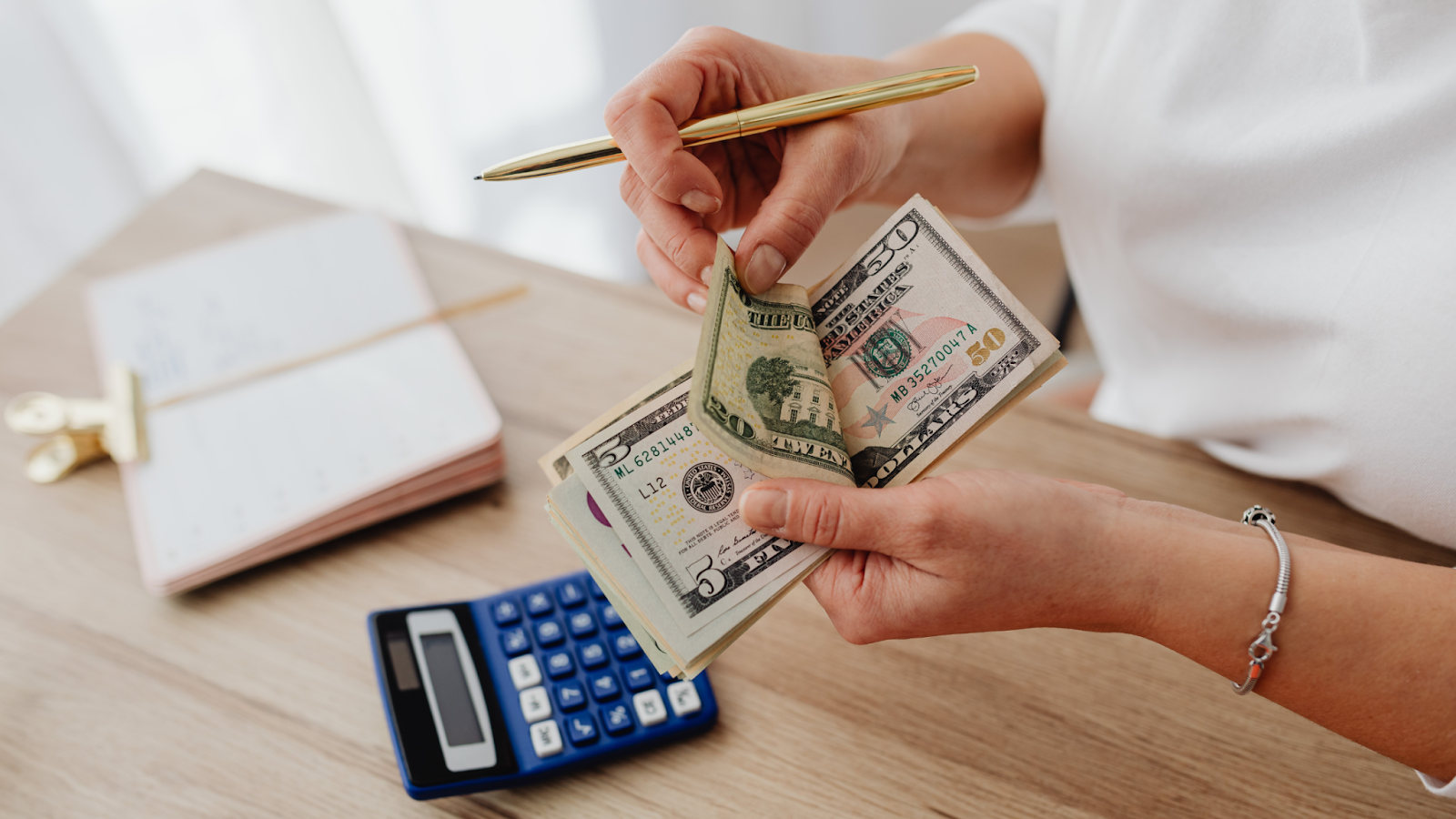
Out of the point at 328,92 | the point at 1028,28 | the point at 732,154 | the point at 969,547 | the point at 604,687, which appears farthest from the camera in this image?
the point at 328,92

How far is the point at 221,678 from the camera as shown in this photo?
0.63m

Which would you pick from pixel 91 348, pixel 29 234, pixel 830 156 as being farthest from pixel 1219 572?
pixel 29 234

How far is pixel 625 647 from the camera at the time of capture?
24.6 inches

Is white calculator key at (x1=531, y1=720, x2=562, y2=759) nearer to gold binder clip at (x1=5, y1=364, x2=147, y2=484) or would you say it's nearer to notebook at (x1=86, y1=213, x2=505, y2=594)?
notebook at (x1=86, y1=213, x2=505, y2=594)

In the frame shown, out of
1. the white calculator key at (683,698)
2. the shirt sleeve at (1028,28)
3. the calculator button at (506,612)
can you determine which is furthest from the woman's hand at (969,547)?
the shirt sleeve at (1028,28)

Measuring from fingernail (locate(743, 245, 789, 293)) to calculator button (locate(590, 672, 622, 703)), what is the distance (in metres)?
0.29

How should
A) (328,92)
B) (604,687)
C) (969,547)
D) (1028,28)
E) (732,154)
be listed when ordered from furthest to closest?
1. (328,92)
2. (1028,28)
3. (732,154)
4. (604,687)
5. (969,547)

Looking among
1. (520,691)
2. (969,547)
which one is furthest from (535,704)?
(969,547)

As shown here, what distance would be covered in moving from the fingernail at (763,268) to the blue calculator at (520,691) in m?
0.26

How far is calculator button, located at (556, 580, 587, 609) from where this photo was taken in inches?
25.4

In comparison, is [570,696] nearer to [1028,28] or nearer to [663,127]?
[663,127]

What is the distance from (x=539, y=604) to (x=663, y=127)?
0.36 metres

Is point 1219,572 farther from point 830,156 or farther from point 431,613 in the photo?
point 431,613

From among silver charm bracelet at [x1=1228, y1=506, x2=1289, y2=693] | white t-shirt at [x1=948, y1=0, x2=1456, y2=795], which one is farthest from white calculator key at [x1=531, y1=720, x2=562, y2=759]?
white t-shirt at [x1=948, y1=0, x2=1456, y2=795]
